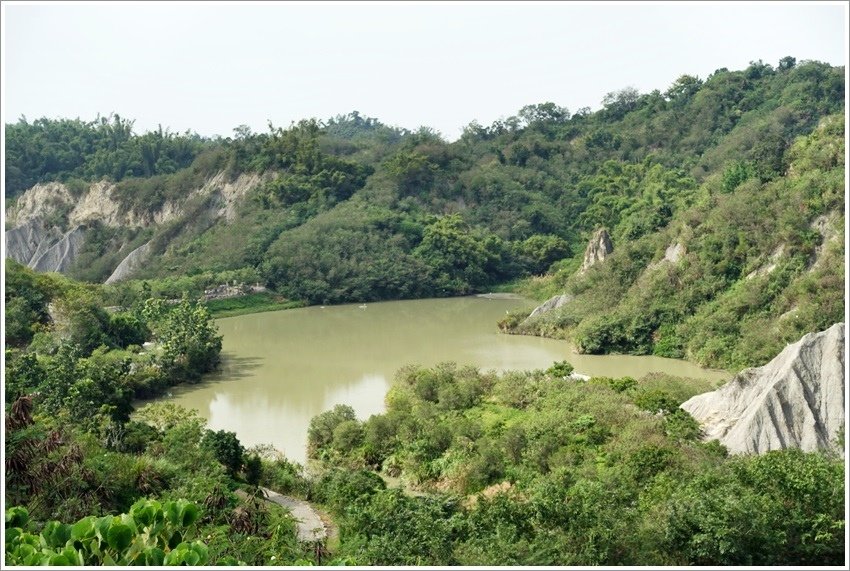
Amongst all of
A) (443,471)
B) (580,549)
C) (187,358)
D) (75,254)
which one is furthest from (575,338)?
(75,254)

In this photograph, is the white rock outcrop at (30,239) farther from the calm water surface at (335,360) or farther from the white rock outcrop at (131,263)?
the calm water surface at (335,360)

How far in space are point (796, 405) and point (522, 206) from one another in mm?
25798

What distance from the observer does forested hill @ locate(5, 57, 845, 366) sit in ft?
67.3

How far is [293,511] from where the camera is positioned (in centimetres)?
1091

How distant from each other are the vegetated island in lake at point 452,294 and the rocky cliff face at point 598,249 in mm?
59

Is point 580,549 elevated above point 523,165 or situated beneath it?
situated beneath

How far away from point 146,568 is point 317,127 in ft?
116

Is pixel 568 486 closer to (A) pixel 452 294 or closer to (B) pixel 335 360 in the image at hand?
(B) pixel 335 360

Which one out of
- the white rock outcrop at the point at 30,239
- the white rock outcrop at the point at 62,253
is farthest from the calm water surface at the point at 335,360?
the white rock outcrop at the point at 30,239

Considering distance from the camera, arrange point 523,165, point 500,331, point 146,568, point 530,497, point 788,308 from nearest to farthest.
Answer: point 146,568
point 530,497
point 788,308
point 500,331
point 523,165

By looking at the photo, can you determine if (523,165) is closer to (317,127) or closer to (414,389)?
(317,127)

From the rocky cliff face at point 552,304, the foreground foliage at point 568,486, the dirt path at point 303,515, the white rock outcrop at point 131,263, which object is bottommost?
the dirt path at point 303,515

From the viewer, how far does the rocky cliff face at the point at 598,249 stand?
25.1m

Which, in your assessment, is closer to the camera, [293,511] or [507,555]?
[507,555]
